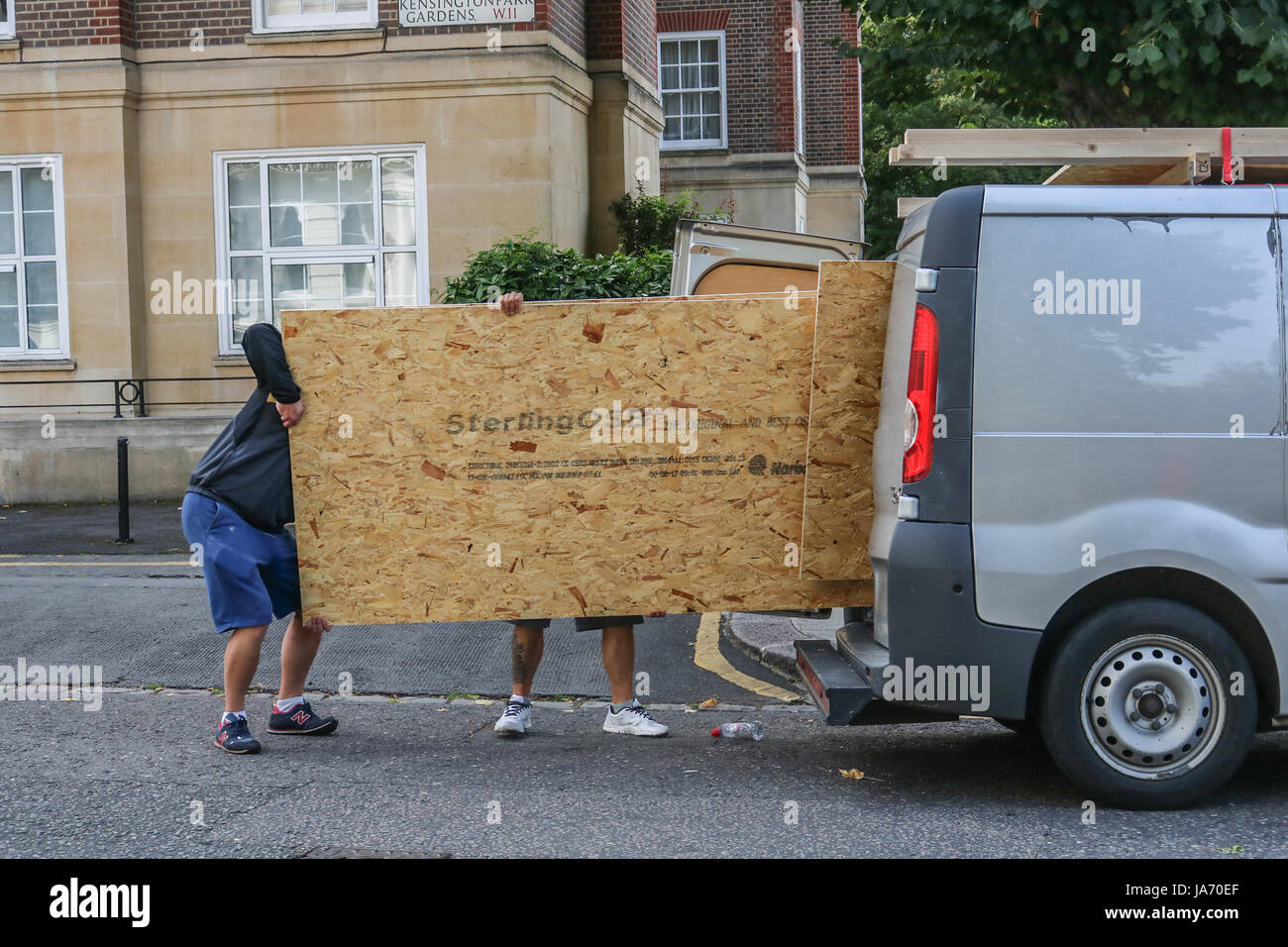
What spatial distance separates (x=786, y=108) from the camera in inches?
1027

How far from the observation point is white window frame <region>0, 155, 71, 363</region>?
15.2 meters

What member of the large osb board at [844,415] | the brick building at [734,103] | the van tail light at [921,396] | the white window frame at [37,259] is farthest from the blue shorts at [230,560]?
the brick building at [734,103]

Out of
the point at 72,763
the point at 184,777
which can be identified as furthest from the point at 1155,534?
the point at 72,763

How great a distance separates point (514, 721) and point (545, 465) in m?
1.32

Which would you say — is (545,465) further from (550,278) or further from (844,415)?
(550,278)

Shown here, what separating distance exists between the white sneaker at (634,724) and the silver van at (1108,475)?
165 cm

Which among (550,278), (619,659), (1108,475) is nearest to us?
(1108,475)

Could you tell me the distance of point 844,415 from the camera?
5691 millimetres

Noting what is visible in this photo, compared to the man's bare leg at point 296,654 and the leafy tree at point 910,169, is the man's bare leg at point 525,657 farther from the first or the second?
the leafy tree at point 910,169

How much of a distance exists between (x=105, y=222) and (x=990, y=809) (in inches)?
510

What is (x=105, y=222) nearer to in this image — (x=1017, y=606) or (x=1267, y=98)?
(x=1267, y=98)

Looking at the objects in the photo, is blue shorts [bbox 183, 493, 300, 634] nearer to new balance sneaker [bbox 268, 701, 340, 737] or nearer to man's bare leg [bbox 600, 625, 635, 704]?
new balance sneaker [bbox 268, 701, 340, 737]

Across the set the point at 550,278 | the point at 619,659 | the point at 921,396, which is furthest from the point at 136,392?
the point at 921,396

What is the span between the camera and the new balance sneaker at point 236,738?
607 centimetres
